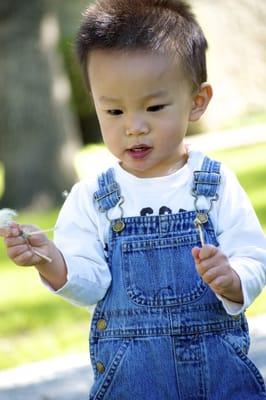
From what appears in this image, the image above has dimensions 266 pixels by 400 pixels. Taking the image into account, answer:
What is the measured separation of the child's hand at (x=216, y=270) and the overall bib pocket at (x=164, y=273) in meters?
0.14

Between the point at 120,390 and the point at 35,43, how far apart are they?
262 inches

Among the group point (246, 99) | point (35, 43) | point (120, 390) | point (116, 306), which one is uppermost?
point (246, 99)

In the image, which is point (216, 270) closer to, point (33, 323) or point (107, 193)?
point (107, 193)

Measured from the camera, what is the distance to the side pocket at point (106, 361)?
323 cm

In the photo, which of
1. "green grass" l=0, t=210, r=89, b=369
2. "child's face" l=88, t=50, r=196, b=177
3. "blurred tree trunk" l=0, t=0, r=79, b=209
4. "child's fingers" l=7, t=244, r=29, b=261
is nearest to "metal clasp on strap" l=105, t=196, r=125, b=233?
"child's face" l=88, t=50, r=196, b=177

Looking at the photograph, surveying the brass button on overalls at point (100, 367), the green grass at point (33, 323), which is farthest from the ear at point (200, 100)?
the green grass at point (33, 323)

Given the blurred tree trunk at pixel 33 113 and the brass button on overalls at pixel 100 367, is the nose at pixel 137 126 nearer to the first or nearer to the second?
the brass button on overalls at pixel 100 367

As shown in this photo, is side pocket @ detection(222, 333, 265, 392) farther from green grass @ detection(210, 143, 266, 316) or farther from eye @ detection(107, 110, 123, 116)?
green grass @ detection(210, 143, 266, 316)

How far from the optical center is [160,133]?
322 cm

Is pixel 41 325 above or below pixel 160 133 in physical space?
above

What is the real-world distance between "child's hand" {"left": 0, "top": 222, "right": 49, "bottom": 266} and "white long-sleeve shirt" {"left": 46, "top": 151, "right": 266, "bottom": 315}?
0.64 ft

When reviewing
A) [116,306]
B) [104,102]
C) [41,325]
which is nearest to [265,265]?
[116,306]

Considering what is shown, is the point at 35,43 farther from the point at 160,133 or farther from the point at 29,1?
the point at 160,133

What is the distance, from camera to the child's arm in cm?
297
